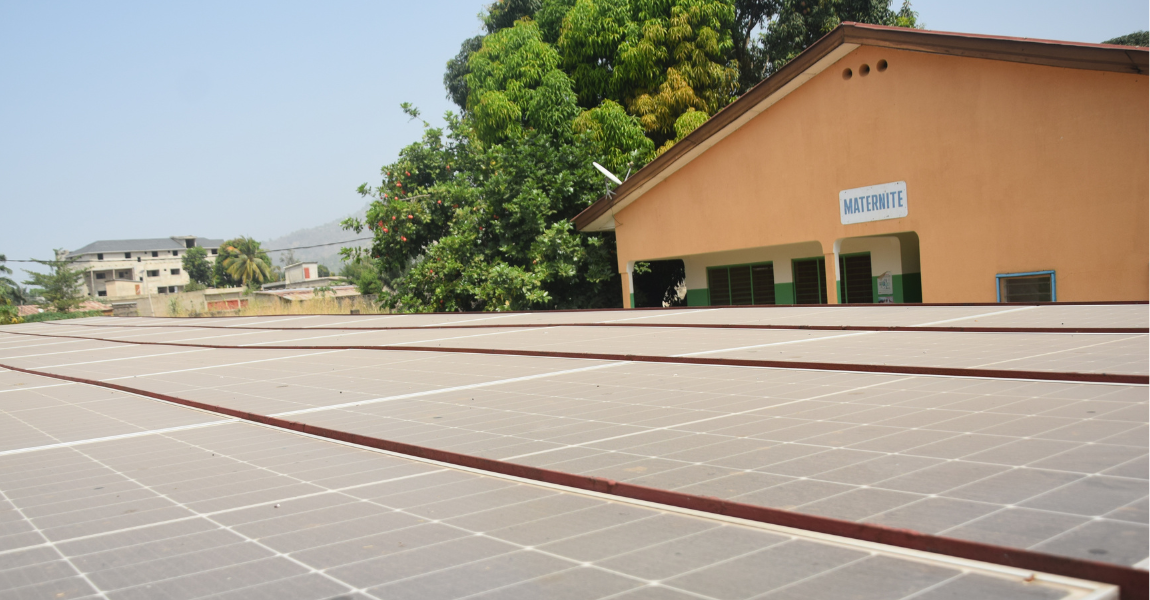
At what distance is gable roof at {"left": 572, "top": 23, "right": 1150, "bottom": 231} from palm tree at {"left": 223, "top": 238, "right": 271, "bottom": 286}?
72311mm

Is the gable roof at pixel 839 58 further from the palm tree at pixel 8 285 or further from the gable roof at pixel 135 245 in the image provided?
the gable roof at pixel 135 245

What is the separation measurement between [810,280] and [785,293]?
864mm

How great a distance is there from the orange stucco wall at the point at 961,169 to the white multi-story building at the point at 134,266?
82192 millimetres

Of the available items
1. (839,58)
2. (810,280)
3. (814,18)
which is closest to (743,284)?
(810,280)

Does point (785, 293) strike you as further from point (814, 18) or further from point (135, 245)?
point (135, 245)

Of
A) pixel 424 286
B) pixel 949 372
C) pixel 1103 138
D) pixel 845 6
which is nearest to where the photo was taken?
pixel 949 372

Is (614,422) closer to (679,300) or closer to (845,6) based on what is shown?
(679,300)

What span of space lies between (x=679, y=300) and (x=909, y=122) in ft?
39.2

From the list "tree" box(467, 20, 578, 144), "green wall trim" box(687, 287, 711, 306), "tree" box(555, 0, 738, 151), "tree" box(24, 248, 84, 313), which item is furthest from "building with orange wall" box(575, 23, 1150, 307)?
"tree" box(24, 248, 84, 313)

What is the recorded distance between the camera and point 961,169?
641 inches

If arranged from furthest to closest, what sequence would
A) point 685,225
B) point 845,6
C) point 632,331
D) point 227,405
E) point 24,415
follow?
point 845,6 → point 685,225 → point 632,331 → point 24,415 → point 227,405

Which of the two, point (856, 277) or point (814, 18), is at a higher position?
point (814, 18)

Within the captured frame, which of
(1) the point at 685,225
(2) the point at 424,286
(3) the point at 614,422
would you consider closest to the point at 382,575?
(3) the point at 614,422

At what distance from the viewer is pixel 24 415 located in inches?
330
